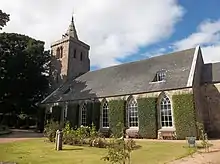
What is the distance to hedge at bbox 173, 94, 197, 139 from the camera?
21.6m

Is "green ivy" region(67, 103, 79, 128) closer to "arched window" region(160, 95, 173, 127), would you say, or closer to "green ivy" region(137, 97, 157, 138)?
"green ivy" region(137, 97, 157, 138)

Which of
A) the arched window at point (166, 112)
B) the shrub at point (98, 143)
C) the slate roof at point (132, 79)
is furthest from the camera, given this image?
the slate roof at point (132, 79)

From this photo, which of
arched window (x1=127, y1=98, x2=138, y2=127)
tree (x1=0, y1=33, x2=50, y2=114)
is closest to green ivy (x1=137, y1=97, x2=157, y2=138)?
arched window (x1=127, y1=98, x2=138, y2=127)

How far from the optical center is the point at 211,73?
86.6 feet

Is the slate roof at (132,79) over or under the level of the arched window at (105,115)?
over

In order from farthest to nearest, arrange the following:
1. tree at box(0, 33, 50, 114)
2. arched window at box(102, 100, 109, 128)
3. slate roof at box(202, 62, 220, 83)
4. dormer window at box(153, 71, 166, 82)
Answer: tree at box(0, 33, 50, 114) < arched window at box(102, 100, 109, 128) < dormer window at box(153, 71, 166, 82) < slate roof at box(202, 62, 220, 83)

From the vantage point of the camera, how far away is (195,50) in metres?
26.7

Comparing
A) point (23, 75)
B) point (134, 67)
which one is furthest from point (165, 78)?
point (23, 75)

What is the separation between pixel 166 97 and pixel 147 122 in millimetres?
3237

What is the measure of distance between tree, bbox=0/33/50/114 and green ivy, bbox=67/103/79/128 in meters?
13.9

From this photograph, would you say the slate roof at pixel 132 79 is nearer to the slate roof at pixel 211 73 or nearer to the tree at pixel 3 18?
the slate roof at pixel 211 73

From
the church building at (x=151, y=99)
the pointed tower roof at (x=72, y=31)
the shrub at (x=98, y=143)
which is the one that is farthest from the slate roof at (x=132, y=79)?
the pointed tower roof at (x=72, y=31)

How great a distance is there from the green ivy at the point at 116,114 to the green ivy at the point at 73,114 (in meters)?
5.57

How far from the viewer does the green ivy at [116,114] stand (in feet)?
86.1
